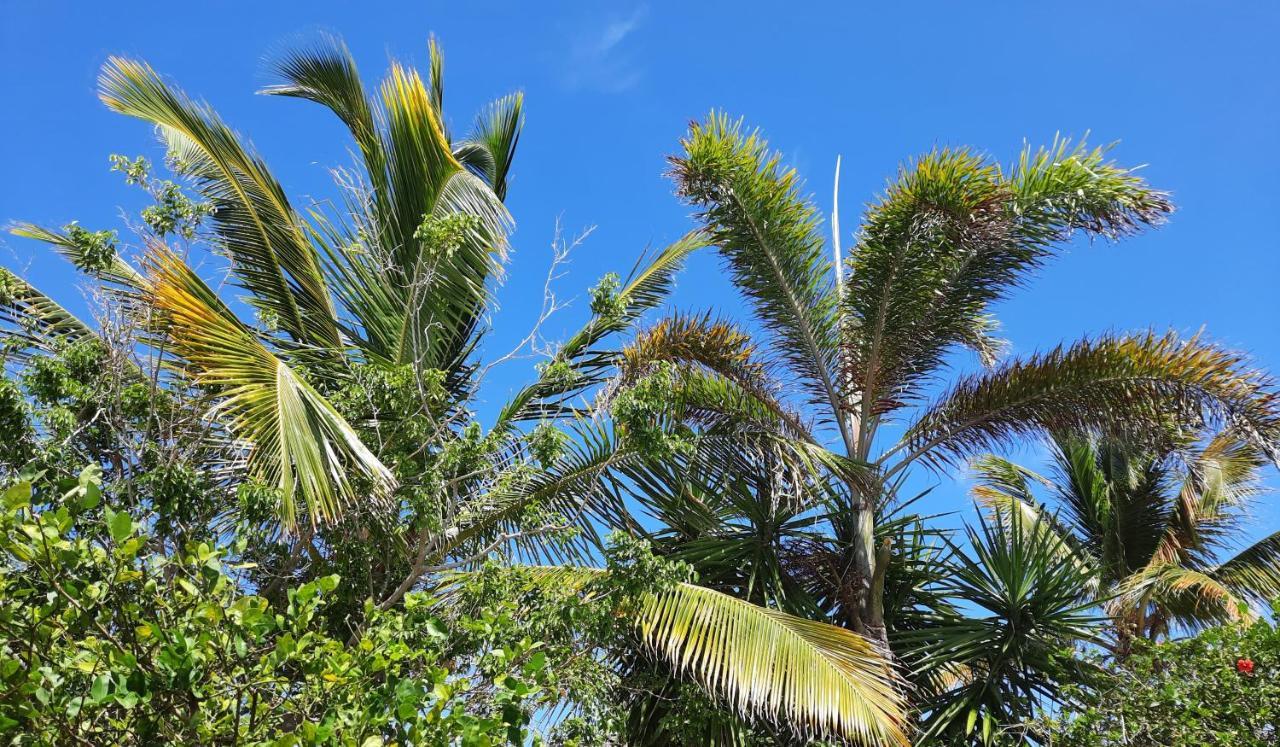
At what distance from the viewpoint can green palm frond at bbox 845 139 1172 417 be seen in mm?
7750

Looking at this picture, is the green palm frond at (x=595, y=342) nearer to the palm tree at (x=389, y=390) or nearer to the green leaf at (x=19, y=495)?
the palm tree at (x=389, y=390)

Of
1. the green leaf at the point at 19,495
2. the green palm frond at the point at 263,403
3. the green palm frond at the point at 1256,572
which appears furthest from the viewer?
the green palm frond at the point at 1256,572

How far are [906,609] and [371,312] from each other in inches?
214

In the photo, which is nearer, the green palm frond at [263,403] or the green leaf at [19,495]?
the green leaf at [19,495]

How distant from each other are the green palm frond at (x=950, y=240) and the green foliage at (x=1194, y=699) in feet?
10.0

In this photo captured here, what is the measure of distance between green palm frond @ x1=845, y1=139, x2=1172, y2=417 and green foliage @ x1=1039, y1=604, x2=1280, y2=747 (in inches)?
120

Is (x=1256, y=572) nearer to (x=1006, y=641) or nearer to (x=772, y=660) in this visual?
(x=1006, y=641)

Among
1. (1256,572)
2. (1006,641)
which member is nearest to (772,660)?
(1006,641)

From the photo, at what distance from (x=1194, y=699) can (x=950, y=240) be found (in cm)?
390

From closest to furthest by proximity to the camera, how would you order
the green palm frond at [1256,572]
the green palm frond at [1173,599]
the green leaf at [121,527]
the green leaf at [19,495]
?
the green leaf at [19,495] < the green leaf at [121,527] < the green palm frond at [1173,599] < the green palm frond at [1256,572]

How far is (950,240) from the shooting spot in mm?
8086

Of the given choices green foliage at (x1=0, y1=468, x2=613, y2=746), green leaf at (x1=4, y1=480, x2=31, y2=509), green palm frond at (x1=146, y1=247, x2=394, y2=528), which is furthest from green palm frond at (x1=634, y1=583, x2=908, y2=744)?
green leaf at (x1=4, y1=480, x2=31, y2=509)

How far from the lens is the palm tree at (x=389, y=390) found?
598 centimetres

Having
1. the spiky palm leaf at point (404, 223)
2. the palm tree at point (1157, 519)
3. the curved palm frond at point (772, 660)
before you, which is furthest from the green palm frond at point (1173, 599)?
the spiky palm leaf at point (404, 223)
